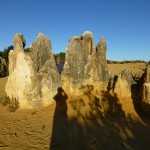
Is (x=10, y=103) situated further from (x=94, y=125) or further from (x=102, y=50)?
(x=102, y=50)

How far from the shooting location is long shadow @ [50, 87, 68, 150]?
6.48 meters

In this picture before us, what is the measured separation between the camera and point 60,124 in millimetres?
7691

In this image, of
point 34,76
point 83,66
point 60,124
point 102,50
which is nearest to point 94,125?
point 60,124

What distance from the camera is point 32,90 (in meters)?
8.75

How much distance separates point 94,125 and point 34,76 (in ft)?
9.64

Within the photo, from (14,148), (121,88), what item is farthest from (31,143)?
(121,88)

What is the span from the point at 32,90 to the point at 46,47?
83.7 inches

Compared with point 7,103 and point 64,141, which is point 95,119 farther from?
point 7,103

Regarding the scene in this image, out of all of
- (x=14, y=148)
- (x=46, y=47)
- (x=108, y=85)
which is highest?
(x=46, y=47)

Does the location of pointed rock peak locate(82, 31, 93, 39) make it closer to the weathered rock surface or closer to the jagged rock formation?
the jagged rock formation

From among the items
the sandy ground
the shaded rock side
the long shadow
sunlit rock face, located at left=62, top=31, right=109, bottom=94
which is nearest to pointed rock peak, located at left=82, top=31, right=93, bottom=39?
sunlit rock face, located at left=62, top=31, right=109, bottom=94

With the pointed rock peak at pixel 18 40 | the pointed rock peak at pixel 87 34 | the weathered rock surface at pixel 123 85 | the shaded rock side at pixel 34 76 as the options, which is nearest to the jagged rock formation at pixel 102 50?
the pointed rock peak at pixel 87 34

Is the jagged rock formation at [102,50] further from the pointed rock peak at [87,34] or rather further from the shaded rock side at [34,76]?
the shaded rock side at [34,76]

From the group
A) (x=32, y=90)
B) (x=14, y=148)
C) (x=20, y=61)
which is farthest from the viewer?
(x=20, y=61)
